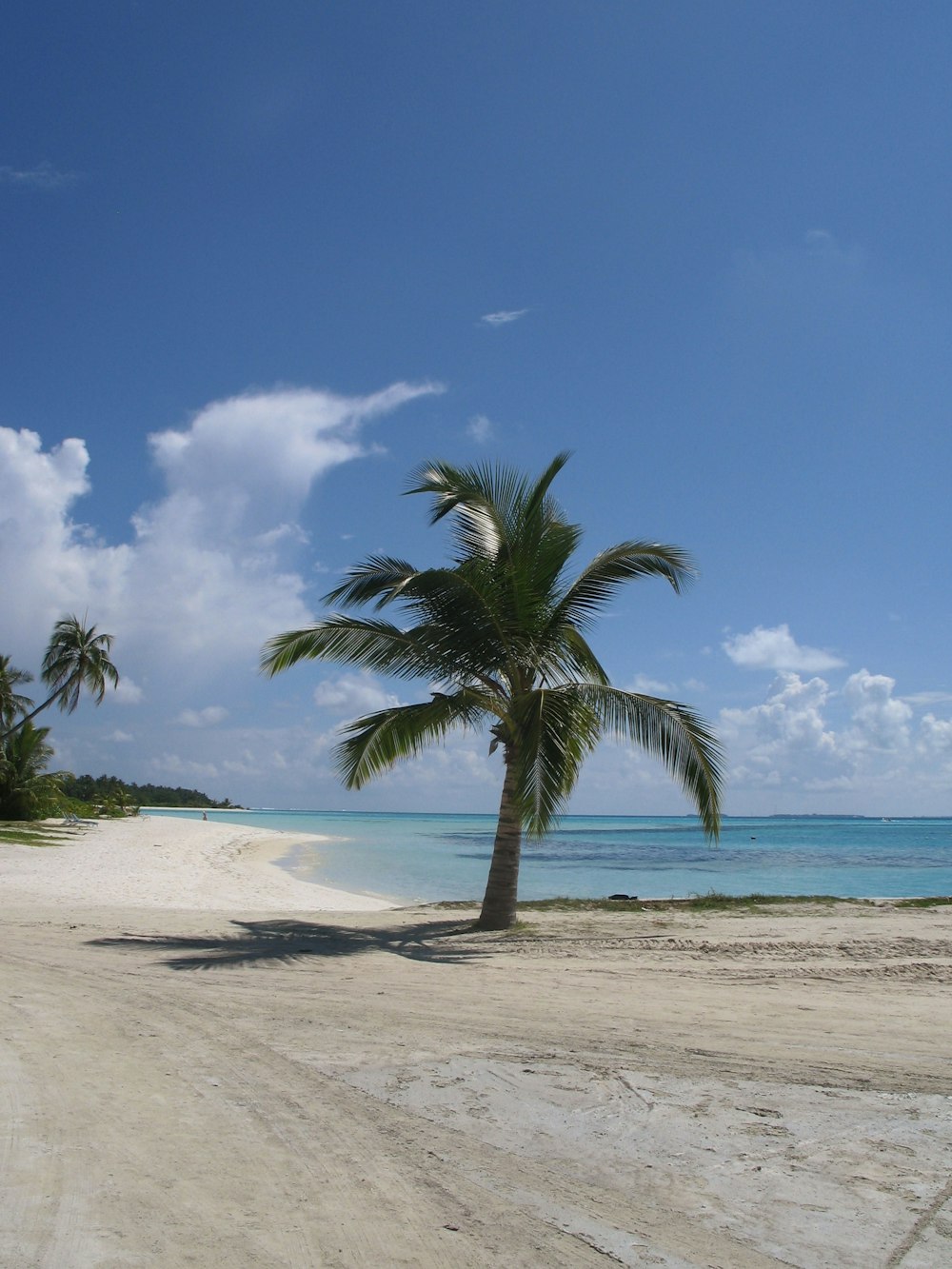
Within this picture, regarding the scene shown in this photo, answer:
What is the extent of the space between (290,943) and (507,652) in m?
4.40

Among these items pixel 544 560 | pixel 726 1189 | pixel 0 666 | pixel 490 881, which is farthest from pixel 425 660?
pixel 0 666

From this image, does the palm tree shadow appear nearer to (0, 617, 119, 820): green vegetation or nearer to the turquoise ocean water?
the turquoise ocean water

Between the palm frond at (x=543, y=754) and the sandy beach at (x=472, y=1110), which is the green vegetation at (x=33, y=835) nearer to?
the sandy beach at (x=472, y=1110)

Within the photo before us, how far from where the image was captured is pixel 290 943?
9547mm

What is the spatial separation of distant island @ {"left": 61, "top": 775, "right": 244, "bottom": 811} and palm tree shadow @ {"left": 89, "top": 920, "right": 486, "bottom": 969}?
36720 mm

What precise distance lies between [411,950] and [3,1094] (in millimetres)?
5633

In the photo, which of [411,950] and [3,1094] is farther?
[411,950]

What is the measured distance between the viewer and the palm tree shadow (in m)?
8.46

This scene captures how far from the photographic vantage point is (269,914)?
1249 centimetres

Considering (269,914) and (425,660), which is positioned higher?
(425,660)

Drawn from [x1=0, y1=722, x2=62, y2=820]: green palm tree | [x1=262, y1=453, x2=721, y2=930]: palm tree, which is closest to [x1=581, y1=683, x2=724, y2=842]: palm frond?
[x1=262, y1=453, x2=721, y2=930]: palm tree

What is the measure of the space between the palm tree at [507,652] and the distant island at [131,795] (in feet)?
120

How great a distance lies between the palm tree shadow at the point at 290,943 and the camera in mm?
8461

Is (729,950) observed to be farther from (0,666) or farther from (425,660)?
(0,666)
